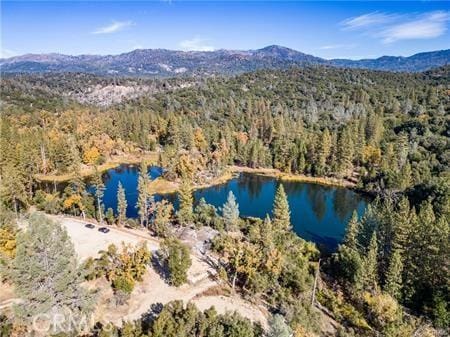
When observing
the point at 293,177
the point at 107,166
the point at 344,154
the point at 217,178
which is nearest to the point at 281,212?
the point at 217,178

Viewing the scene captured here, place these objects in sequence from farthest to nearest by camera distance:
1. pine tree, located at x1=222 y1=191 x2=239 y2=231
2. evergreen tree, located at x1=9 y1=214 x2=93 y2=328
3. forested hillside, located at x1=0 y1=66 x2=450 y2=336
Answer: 1. pine tree, located at x1=222 y1=191 x2=239 y2=231
2. forested hillside, located at x1=0 y1=66 x2=450 y2=336
3. evergreen tree, located at x1=9 y1=214 x2=93 y2=328

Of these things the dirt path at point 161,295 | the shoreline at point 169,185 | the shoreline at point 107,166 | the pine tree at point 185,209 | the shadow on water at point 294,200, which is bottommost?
the shadow on water at point 294,200

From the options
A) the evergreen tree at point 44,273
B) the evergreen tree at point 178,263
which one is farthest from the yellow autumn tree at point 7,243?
the evergreen tree at point 178,263

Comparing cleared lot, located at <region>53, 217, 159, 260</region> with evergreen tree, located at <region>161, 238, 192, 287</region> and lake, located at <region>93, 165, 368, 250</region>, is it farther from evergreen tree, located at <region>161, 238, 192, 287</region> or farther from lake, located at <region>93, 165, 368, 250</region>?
lake, located at <region>93, 165, 368, 250</region>

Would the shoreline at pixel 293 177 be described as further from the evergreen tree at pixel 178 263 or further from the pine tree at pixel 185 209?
the evergreen tree at pixel 178 263

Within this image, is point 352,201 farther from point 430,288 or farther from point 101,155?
point 101,155

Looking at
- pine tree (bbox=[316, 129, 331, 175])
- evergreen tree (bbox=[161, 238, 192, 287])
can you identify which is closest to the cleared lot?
evergreen tree (bbox=[161, 238, 192, 287])

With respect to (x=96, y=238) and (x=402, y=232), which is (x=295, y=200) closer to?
(x=402, y=232)
